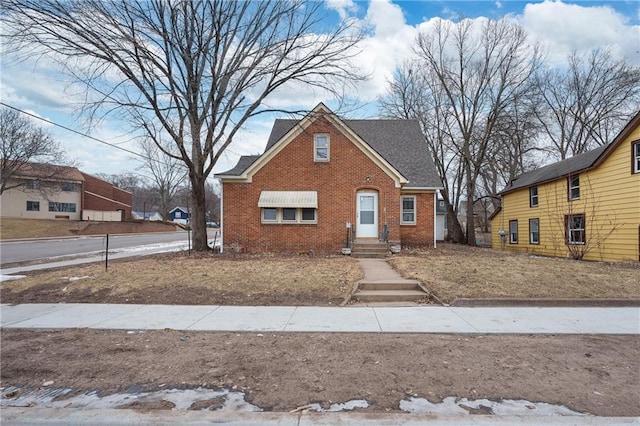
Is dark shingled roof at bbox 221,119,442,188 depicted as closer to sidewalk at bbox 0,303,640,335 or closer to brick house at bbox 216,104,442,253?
brick house at bbox 216,104,442,253

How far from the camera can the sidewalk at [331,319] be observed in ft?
19.3

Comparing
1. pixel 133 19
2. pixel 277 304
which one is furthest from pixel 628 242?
pixel 133 19

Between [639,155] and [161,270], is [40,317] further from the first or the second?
[639,155]

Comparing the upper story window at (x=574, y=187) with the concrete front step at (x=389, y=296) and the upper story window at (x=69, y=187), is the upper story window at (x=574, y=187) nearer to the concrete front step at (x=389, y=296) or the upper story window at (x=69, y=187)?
the concrete front step at (x=389, y=296)

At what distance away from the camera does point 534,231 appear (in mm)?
21594

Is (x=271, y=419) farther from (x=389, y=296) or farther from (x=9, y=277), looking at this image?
(x=9, y=277)

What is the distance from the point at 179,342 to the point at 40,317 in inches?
136

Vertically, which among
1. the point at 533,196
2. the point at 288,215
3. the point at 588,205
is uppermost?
the point at 533,196

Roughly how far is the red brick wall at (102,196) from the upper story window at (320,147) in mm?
53495

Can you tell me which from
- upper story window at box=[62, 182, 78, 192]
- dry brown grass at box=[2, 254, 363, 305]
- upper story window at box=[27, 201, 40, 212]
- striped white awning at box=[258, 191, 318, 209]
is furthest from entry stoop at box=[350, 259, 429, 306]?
upper story window at box=[27, 201, 40, 212]

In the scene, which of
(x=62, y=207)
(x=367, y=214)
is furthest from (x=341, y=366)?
(x=62, y=207)

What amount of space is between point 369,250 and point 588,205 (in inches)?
418

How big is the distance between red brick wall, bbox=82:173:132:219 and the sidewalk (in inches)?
2275

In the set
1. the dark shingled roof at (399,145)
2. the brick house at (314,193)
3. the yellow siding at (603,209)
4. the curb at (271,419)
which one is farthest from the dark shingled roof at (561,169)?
the curb at (271,419)
